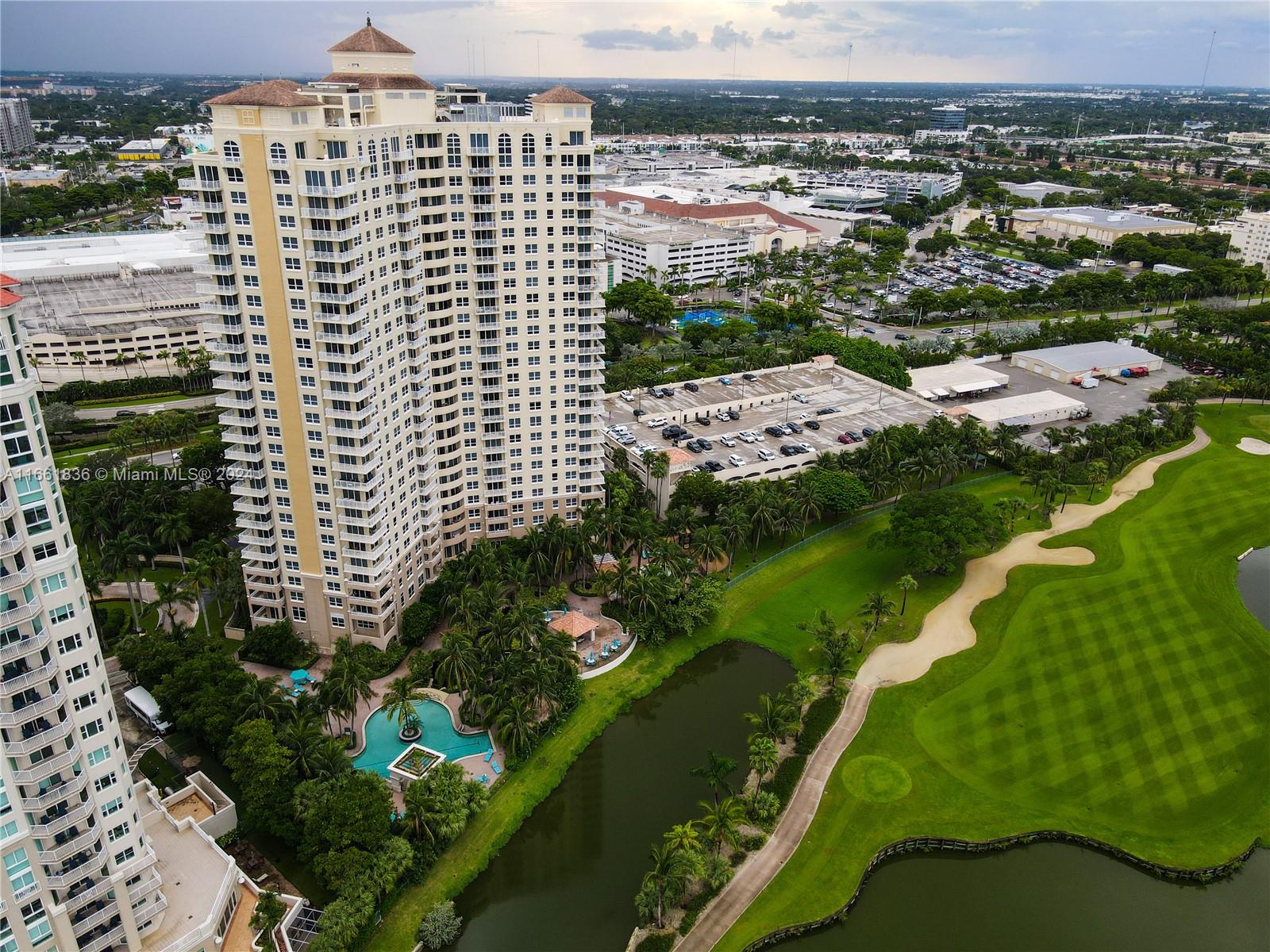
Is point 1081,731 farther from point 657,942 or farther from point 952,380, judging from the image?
point 952,380

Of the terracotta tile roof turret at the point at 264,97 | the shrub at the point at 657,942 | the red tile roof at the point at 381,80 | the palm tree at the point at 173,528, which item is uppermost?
the red tile roof at the point at 381,80

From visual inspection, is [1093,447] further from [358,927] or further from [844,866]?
[358,927]

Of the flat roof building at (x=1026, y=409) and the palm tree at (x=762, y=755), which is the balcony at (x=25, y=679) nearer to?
the palm tree at (x=762, y=755)

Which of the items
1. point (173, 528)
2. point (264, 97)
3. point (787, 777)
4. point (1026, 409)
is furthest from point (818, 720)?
point (1026, 409)

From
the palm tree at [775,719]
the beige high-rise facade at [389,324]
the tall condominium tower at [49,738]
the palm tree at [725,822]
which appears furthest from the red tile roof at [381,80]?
the palm tree at [725,822]

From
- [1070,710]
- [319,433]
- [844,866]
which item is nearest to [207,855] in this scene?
[319,433]

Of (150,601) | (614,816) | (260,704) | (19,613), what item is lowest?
(614,816)

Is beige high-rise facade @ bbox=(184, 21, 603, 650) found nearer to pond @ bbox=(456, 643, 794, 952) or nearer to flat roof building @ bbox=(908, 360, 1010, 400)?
pond @ bbox=(456, 643, 794, 952)
